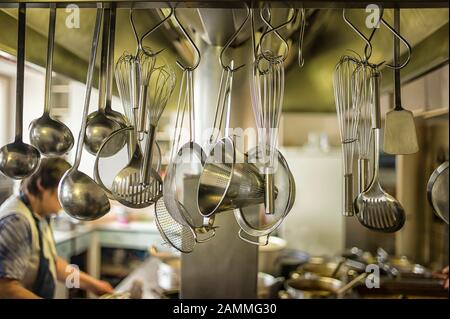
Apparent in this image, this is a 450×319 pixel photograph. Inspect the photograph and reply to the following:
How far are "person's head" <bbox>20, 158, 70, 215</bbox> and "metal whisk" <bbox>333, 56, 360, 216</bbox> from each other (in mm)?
536

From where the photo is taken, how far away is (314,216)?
2492 mm

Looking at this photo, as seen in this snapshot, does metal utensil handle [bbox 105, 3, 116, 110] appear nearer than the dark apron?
Yes

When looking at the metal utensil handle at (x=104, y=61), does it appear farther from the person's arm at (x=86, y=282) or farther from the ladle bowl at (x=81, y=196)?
the person's arm at (x=86, y=282)

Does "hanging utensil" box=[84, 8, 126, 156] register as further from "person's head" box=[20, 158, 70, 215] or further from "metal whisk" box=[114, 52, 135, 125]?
"person's head" box=[20, 158, 70, 215]

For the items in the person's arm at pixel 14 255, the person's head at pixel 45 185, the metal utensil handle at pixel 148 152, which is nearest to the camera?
the metal utensil handle at pixel 148 152

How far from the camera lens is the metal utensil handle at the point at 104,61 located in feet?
1.86

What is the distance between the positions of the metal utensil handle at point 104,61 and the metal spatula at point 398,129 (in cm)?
38

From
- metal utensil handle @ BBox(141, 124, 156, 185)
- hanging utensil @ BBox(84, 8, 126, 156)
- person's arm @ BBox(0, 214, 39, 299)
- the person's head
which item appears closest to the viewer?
metal utensil handle @ BBox(141, 124, 156, 185)

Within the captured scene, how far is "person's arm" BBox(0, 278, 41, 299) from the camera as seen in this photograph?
66cm

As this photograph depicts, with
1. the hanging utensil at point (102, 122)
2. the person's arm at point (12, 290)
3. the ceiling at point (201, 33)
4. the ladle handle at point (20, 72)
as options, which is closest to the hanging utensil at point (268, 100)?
the ceiling at point (201, 33)

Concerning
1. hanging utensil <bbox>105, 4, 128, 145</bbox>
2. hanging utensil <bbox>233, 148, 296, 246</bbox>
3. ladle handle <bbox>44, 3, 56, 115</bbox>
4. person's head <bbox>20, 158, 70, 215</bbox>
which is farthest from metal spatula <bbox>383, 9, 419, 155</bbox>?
person's head <bbox>20, 158, 70, 215</bbox>
